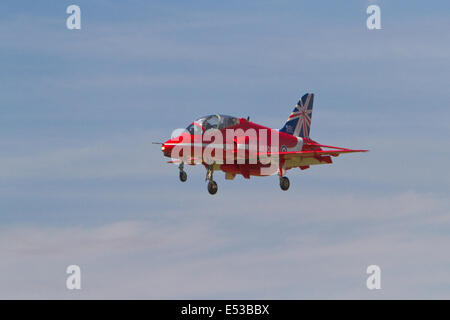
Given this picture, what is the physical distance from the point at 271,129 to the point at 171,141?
990 cm

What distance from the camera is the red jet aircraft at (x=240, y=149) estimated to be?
56.1 m

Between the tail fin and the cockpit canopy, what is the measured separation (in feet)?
28.0

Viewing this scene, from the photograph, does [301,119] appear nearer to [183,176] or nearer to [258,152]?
[258,152]

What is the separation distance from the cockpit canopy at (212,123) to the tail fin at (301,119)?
8.53 meters

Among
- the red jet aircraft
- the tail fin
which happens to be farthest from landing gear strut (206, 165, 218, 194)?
the tail fin

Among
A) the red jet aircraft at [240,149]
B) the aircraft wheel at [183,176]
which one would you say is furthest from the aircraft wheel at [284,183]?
the aircraft wheel at [183,176]

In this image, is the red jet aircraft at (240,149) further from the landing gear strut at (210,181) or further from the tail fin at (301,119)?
the tail fin at (301,119)

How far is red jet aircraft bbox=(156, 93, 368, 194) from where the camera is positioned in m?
56.1

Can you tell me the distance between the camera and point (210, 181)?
191 ft

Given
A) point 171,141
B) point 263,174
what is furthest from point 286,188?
point 171,141

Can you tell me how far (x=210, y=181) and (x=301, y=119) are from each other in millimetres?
12721

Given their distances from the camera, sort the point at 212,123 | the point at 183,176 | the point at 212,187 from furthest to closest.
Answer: the point at 212,187, the point at 212,123, the point at 183,176

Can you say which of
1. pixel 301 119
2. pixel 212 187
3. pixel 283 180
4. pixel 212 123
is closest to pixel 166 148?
pixel 212 123

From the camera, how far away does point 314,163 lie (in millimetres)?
62562
